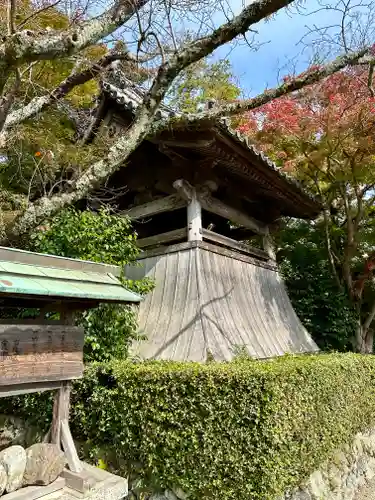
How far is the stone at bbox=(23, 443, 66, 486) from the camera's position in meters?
2.78

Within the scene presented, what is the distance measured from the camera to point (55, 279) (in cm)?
282

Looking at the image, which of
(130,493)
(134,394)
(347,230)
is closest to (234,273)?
(134,394)

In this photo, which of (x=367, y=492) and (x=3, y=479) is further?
(x=367, y=492)

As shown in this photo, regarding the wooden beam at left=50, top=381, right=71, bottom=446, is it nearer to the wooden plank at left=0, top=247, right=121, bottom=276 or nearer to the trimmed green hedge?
the trimmed green hedge

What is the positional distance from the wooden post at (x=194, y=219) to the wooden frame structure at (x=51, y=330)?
267cm

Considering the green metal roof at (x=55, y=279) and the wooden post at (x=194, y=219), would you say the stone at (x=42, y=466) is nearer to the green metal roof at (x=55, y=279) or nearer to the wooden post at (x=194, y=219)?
the green metal roof at (x=55, y=279)

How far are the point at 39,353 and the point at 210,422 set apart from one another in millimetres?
1629

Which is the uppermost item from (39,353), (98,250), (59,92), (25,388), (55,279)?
(59,92)

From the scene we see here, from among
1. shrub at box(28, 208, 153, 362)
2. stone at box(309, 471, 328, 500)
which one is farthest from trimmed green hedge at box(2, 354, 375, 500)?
shrub at box(28, 208, 153, 362)

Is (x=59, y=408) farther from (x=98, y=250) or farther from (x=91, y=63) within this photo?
(x=91, y=63)

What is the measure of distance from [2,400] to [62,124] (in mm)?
5827

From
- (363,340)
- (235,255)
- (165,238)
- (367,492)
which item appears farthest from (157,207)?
(363,340)

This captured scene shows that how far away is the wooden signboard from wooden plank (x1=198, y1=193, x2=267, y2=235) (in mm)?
3628

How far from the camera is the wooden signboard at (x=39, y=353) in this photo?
271cm
